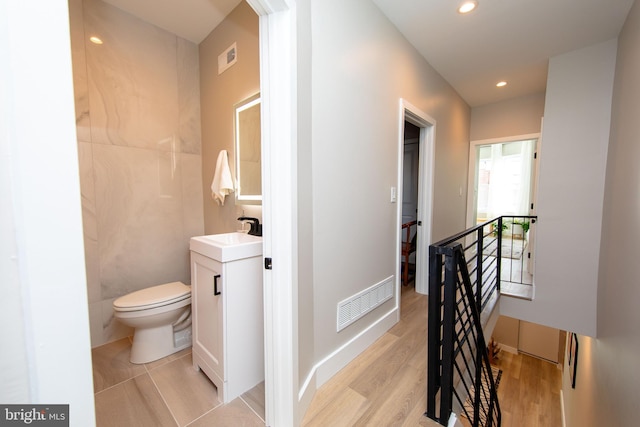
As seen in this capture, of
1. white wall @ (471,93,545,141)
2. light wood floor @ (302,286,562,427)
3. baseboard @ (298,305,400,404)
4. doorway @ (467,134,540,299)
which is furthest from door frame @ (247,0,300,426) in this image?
doorway @ (467,134,540,299)

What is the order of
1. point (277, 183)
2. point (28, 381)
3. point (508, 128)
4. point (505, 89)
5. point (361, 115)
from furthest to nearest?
point (508, 128) → point (505, 89) → point (361, 115) → point (277, 183) → point (28, 381)

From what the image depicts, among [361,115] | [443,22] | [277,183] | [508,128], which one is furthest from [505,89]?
[277,183]

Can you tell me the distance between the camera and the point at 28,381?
0.45m

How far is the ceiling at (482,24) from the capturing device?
1.92m

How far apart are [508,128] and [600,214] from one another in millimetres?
1836

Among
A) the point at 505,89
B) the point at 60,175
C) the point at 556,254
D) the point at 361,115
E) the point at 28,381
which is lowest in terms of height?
the point at 556,254

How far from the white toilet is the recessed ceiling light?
3059mm

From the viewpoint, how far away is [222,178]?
2.16 m

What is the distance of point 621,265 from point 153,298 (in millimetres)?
3448

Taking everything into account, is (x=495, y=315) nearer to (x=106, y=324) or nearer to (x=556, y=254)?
(x=556, y=254)

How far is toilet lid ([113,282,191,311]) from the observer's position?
5.62 feet

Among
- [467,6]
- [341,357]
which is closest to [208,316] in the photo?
[341,357]

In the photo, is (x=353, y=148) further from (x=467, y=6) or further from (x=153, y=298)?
(x=153, y=298)

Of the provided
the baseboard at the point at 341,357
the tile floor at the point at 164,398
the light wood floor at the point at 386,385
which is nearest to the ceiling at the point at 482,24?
the baseboard at the point at 341,357
